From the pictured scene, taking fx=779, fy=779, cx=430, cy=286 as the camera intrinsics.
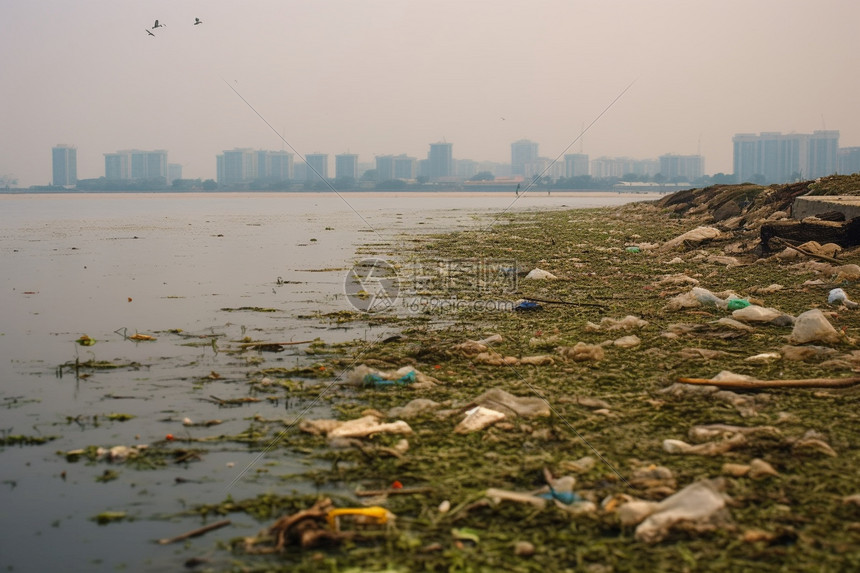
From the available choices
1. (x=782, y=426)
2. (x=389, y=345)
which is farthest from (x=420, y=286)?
(x=782, y=426)

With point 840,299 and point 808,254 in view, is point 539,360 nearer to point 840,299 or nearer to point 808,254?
point 840,299

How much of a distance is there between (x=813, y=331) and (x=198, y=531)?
16.8 ft

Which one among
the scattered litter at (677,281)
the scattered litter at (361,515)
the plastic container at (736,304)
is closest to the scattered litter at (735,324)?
the plastic container at (736,304)

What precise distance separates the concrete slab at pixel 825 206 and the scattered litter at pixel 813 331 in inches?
301

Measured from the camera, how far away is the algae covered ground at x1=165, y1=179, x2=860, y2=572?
9.66 ft

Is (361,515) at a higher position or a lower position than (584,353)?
lower

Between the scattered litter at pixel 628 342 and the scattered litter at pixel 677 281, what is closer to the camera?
the scattered litter at pixel 628 342

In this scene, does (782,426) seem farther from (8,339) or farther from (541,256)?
(541,256)

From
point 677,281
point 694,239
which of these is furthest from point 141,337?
point 694,239

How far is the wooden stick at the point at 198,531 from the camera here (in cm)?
313

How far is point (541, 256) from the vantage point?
1570cm

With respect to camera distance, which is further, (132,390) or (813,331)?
(813,331)

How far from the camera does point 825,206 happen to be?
15.2 meters

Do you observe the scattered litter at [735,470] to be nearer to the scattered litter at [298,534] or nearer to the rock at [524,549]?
the rock at [524,549]
